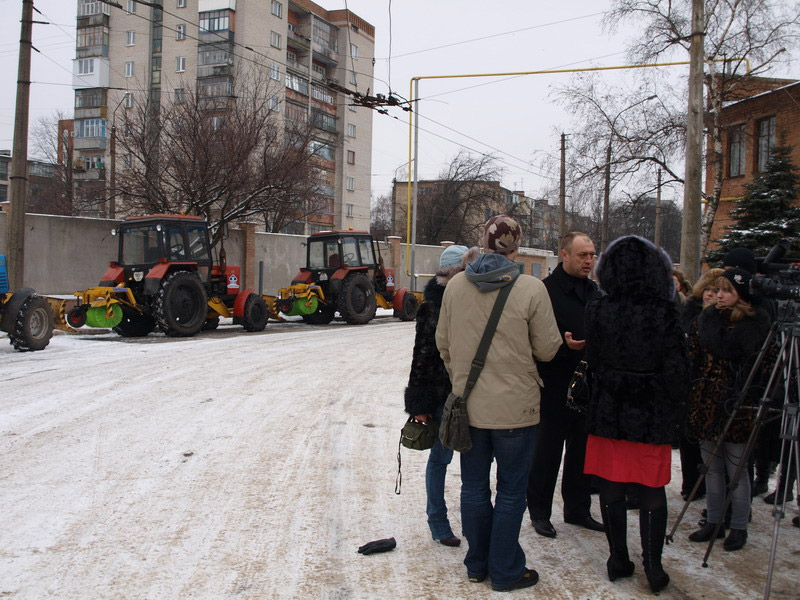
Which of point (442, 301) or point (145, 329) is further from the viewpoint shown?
point (145, 329)

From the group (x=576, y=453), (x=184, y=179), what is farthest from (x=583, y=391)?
(x=184, y=179)

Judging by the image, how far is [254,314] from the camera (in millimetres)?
16109

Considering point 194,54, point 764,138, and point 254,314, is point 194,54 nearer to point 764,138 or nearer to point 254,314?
point 254,314

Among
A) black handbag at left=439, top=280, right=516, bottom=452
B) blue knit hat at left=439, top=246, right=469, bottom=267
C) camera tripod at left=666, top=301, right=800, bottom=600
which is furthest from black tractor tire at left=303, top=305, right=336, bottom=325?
black handbag at left=439, top=280, right=516, bottom=452

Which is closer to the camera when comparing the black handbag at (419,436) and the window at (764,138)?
the black handbag at (419,436)

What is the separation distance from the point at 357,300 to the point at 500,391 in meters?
15.5

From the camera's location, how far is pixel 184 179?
20891 mm

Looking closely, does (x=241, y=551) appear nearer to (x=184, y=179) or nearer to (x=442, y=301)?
(x=442, y=301)

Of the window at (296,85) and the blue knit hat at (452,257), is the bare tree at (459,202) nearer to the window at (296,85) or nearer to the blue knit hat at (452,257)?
the window at (296,85)

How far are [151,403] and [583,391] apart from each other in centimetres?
528

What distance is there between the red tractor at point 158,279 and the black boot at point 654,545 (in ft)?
39.0

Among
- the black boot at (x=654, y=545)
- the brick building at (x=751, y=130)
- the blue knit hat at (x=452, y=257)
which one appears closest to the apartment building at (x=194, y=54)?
the brick building at (x=751, y=130)

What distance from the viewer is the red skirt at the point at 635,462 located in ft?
11.4

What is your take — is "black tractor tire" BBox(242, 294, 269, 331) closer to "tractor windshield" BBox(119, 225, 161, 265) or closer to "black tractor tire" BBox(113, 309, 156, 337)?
"black tractor tire" BBox(113, 309, 156, 337)
